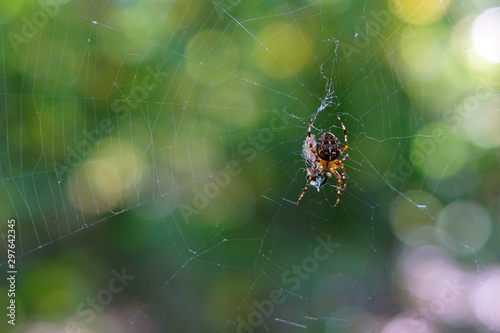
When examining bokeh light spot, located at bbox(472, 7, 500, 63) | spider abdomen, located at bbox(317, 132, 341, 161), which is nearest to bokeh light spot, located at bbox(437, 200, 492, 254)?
bokeh light spot, located at bbox(472, 7, 500, 63)

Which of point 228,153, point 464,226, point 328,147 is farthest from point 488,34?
point 228,153

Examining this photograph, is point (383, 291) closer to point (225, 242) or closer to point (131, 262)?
point (225, 242)

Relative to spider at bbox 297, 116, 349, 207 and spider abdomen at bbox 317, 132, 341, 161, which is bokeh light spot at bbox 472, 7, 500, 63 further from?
spider abdomen at bbox 317, 132, 341, 161

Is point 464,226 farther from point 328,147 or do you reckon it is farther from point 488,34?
point 328,147

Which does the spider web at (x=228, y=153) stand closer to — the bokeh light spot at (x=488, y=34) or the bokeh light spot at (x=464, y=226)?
the bokeh light spot at (x=488, y=34)

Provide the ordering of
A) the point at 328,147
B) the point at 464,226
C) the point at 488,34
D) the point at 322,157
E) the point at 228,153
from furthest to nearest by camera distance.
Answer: the point at 464,226 < the point at 228,153 < the point at 488,34 < the point at 322,157 < the point at 328,147

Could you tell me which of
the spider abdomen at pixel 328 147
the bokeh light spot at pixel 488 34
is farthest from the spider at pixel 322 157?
the bokeh light spot at pixel 488 34
